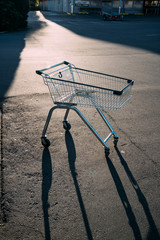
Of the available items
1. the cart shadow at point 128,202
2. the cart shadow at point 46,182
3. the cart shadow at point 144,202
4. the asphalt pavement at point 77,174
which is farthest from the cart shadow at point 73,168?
the cart shadow at point 144,202

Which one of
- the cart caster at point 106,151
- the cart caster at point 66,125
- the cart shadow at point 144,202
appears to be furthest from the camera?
the cart caster at point 66,125

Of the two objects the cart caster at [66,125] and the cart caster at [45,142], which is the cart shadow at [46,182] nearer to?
the cart caster at [45,142]

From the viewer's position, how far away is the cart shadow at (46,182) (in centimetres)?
210

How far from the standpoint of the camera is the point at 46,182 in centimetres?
261

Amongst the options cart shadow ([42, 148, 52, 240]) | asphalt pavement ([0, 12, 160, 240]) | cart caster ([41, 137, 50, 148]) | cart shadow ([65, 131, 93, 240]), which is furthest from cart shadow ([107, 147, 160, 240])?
cart caster ([41, 137, 50, 148])

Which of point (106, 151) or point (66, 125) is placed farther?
point (66, 125)

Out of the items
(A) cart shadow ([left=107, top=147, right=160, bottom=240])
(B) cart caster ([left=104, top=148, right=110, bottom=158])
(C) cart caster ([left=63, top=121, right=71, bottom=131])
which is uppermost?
(C) cart caster ([left=63, top=121, right=71, bottom=131])

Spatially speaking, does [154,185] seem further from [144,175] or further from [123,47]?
[123,47]

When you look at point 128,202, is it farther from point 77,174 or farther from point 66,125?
point 66,125

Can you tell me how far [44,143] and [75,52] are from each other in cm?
711

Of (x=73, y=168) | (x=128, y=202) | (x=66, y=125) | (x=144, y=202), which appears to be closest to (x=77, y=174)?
(x=73, y=168)

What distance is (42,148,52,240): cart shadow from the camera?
82.7 inches

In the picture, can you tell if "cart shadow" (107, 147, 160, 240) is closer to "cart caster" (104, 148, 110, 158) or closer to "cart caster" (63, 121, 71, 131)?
"cart caster" (104, 148, 110, 158)

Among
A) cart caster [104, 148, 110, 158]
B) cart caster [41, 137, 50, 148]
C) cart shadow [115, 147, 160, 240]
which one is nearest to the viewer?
cart shadow [115, 147, 160, 240]
